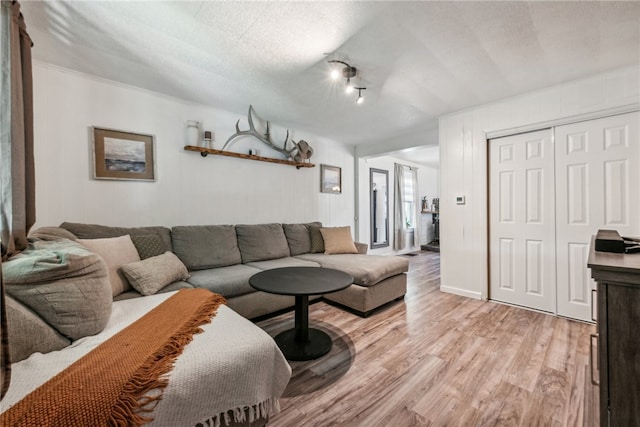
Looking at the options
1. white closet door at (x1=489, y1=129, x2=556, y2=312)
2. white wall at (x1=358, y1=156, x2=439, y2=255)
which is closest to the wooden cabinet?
white closet door at (x1=489, y1=129, x2=556, y2=312)

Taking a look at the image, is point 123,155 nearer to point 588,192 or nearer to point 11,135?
point 11,135

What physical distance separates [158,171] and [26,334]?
83.1 inches

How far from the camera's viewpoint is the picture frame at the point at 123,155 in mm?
2461

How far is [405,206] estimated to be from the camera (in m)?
6.52

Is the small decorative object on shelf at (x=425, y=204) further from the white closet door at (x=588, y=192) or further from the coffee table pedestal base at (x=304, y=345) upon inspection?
the coffee table pedestal base at (x=304, y=345)

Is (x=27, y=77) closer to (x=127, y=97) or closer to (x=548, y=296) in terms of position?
(x=127, y=97)

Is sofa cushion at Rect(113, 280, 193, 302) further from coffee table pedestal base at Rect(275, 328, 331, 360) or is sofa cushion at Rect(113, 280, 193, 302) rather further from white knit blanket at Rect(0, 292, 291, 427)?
coffee table pedestal base at Rect(275, 328, 331, 360)

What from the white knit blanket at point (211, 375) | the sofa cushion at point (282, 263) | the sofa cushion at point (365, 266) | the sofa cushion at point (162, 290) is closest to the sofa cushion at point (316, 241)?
the sofa cushion at point (365, 266)

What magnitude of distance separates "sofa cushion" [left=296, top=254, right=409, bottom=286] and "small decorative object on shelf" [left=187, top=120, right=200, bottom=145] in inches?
74.6

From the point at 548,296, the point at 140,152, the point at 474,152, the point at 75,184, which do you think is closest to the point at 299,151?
the point at 140,152

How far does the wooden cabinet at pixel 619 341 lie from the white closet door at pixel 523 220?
229 centimetres

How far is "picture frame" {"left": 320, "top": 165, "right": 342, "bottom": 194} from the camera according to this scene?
4.45 meters

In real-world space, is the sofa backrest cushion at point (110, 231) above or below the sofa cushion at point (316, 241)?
above

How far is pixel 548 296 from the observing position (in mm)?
2719
